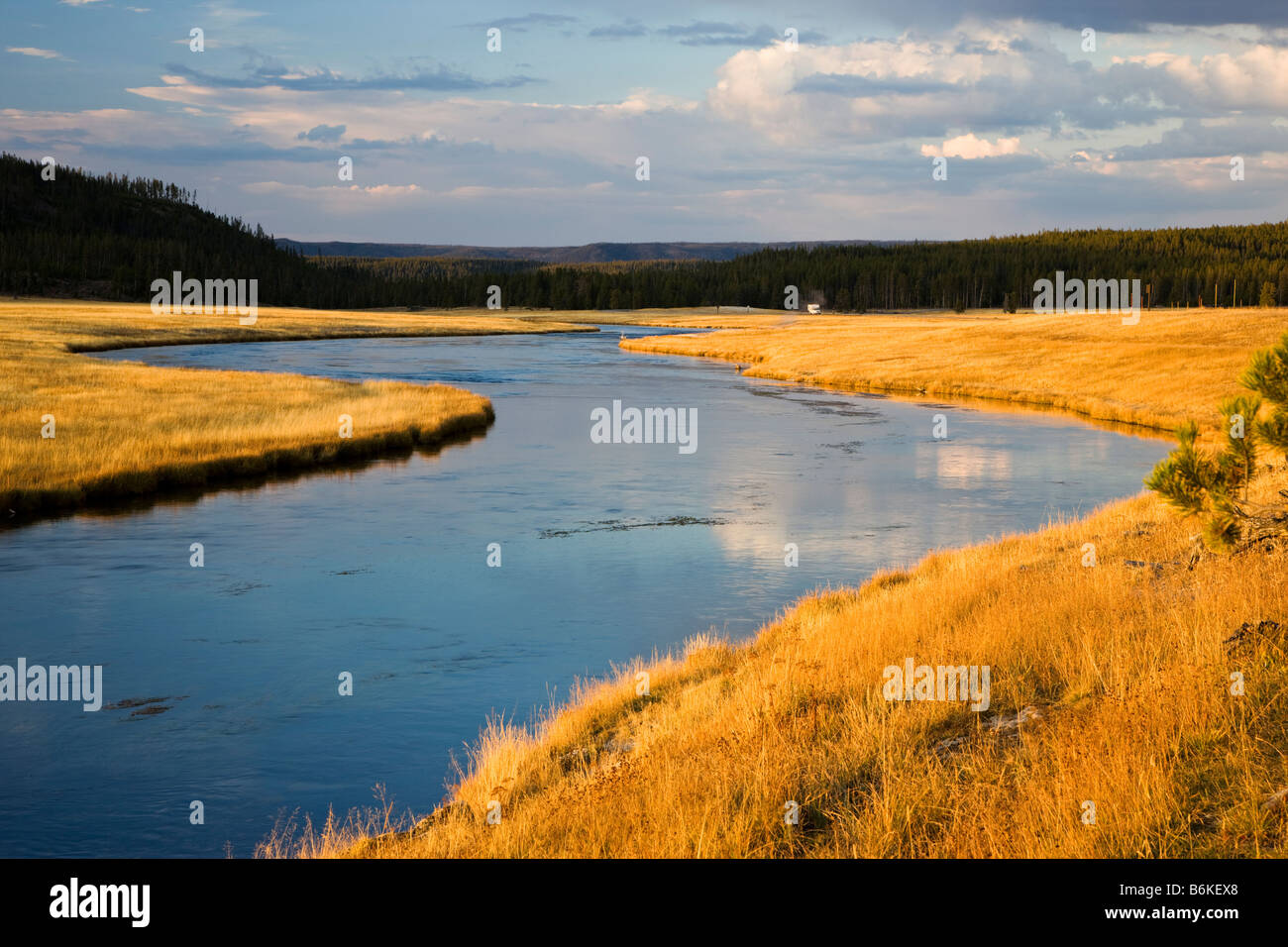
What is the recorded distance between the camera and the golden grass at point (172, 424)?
2550 centimetres

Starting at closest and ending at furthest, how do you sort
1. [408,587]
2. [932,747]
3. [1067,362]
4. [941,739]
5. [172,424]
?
1. [932,747]
2. [941,739]
3. [408,587]
4. [172,424]
5. [1067,362]

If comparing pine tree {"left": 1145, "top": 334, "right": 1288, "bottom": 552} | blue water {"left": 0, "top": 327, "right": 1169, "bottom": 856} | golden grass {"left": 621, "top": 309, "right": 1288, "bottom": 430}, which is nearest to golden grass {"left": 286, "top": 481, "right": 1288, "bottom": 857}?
pine tree {"left": 1145, "top": 334, "right": 1288, "bottom": 552}

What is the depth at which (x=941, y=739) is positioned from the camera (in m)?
8.91

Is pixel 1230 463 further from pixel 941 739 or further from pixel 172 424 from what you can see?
pixel 172 424

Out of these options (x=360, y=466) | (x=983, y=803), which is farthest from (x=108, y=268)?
(x=983, y=803)

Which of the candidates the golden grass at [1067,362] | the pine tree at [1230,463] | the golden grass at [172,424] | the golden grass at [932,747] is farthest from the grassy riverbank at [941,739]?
the golden grass at [1067,362]

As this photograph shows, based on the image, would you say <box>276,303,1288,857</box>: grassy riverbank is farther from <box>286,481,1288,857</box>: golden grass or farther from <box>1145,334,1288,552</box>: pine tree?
<box>1145,334,1288,552</box>: pine tree

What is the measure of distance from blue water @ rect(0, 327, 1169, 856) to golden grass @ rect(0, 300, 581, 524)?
1729 millimetres

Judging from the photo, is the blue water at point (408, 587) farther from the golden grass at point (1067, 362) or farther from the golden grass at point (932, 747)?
the golden grass at point (1067, 362)

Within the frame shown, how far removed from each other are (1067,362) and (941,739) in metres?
51.2

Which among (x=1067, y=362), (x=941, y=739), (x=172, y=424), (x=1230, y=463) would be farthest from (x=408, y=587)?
(x=1067, y=362)

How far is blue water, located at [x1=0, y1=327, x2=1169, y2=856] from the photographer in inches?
422

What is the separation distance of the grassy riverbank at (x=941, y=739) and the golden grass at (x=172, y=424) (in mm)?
17442

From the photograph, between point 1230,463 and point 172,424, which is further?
point 172,424
